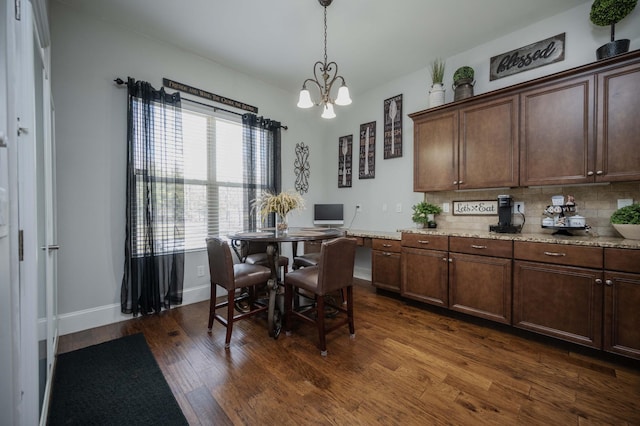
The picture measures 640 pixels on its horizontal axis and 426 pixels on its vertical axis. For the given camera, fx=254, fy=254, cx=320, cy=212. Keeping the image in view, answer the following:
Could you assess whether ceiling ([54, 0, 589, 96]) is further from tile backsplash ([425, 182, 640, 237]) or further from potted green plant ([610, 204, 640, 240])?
potted green plant ([610, 204, 640, 240])

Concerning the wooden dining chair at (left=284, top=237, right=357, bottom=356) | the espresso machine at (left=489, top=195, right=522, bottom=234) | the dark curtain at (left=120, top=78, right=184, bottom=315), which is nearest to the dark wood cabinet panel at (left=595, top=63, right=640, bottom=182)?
the espresso machine at (left=489, top=195, right=522, bottom=234)

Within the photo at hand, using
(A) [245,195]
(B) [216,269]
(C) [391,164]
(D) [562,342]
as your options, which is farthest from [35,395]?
(C) [391,164]

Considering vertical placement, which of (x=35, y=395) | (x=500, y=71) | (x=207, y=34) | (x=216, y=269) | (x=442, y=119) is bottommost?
(x=35, y=395)

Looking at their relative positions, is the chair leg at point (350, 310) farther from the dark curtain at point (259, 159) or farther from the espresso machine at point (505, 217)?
the dark curtain at point (259, 159)

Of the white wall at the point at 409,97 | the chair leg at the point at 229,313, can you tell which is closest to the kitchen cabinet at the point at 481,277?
the white wall at the point at 409,97

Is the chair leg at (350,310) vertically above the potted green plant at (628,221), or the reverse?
the potted green plant at (628,221)

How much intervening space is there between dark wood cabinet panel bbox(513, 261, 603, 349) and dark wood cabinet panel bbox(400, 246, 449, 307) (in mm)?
601

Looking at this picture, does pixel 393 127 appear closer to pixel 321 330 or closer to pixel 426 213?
pixel 426 213

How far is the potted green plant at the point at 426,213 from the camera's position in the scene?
125 inches

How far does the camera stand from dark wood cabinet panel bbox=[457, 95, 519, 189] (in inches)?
96.3

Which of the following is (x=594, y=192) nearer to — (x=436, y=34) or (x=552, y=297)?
(x=552, y=297)

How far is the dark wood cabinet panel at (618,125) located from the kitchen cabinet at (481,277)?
91 centimetres

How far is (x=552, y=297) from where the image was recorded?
2.05 meters

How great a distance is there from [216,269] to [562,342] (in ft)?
9.77
